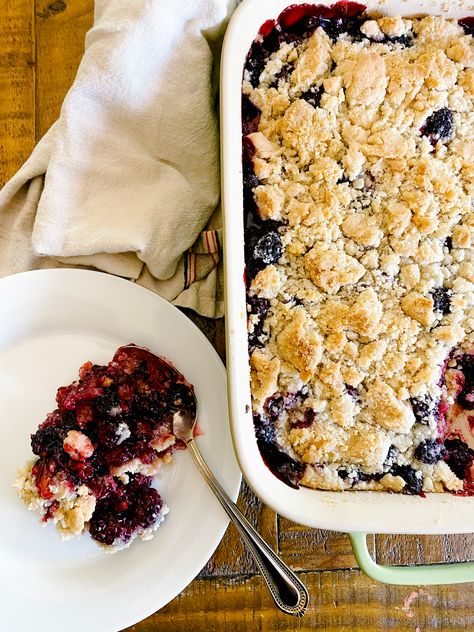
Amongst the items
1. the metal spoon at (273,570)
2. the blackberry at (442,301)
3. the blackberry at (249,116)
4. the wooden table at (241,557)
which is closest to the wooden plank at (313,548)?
the wooden table at (241,557)

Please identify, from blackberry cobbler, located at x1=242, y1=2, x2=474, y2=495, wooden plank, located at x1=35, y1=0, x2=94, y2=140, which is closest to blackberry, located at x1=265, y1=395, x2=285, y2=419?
blackberry cobbler, located at x1=242, y1=2, x2=474, y2=495

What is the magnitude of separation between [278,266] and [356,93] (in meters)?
0.35

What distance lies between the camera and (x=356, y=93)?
1.16 metres

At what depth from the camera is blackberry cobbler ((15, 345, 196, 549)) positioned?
1.22m

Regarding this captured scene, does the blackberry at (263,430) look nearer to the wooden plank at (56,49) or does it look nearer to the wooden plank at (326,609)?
the wooden plank at (326,609)

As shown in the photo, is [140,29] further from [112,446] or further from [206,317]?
[112,446]

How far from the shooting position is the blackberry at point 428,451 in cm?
113

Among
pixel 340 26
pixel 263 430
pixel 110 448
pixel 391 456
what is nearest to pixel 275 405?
pixel 263 430

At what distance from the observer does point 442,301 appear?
Answer: 1144 millimetres

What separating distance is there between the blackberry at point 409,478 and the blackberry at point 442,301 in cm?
29

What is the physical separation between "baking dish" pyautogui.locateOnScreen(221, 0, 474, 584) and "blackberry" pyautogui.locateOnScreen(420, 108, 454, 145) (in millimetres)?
347

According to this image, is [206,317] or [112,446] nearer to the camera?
[112,446]

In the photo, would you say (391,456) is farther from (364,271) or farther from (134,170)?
(134,170)

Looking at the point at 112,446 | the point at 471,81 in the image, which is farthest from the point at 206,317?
the point at 471,81
